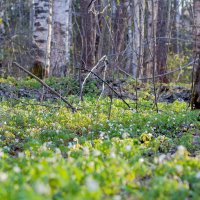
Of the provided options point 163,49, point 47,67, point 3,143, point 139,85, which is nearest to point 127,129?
point 3,143

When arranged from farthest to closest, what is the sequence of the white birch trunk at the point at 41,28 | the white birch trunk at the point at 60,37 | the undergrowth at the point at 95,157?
the white birch trunk at the point at 41,28 → the white birch trunk at the point at 60,37 → the undergrowth at the point at 95,157

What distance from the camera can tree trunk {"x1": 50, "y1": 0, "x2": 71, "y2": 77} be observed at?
1566cm

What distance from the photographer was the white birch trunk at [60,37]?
15656 millimetres

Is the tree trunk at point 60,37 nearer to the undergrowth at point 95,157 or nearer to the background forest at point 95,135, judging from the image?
the background forest at point 95,135

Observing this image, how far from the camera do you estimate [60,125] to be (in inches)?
289

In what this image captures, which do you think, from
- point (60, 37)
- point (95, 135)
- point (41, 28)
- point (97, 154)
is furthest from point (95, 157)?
point (41, 28)

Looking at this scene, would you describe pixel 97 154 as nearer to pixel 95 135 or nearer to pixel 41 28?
pixel 95 135

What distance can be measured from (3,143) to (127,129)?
187 cm

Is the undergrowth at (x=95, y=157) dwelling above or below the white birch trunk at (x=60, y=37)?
below


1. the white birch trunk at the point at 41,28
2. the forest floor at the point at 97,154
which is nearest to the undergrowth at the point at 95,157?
the forest floor at the point at 97,154

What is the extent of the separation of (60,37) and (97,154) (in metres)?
12.8

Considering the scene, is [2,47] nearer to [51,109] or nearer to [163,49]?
[163,49]

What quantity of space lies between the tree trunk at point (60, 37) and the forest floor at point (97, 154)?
3837mm

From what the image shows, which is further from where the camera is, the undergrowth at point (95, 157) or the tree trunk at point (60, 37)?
the tree trunk at point (60, 37)
